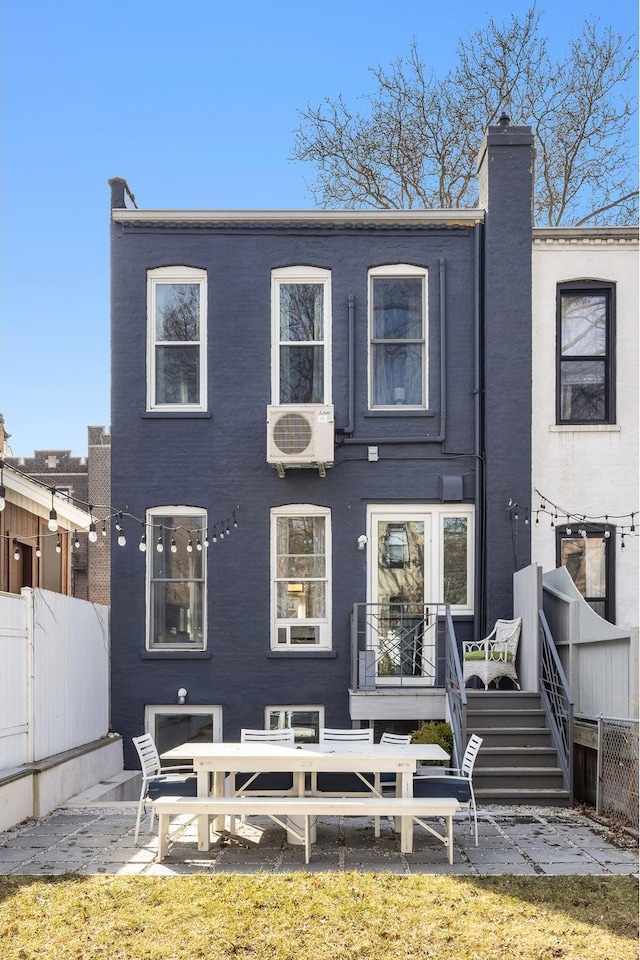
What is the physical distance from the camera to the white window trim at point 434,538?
12.5 metres

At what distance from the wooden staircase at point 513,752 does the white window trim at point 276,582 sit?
243cm

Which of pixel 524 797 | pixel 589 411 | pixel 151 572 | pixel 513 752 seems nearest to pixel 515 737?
pixel 513 752

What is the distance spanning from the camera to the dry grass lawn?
541 cm

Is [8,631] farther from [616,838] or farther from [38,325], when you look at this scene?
[38,325]

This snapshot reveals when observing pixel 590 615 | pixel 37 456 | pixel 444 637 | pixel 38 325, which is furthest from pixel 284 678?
pixel 37 456

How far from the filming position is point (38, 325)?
20641mm

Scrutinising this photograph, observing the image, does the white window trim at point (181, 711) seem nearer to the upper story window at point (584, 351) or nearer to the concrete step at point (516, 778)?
the concrete step at point (516, 778)

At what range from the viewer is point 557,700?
34.1 ft

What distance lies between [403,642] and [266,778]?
8.45 ft

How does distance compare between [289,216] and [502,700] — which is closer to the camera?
[502,700]

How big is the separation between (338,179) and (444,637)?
11.8 meters

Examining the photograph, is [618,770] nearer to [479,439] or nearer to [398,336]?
[479,439]

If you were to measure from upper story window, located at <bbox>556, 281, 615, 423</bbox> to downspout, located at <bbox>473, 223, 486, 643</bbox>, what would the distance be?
1112mm

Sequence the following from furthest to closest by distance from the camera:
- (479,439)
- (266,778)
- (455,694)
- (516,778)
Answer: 1. (479,439)
2. (266,778)
3. (455,694)
4. (516,778)
